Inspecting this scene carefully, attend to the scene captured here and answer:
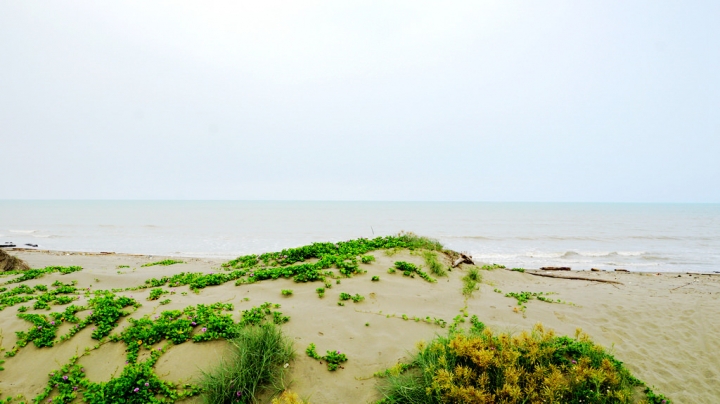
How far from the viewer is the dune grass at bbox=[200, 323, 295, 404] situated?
3.71 metres

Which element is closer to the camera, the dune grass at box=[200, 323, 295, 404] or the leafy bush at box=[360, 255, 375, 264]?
the dune grass at box=[200, 323, 295, 404]

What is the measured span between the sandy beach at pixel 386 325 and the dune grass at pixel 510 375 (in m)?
0.49

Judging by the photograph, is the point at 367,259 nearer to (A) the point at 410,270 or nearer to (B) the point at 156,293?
(A) the point at 410,270

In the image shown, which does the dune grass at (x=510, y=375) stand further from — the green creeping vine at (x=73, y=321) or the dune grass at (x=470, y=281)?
the green creeping vine at (x=73, y=321)

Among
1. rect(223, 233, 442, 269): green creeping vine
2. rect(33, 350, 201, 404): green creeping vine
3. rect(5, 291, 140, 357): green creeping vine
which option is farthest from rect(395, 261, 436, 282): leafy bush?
rect(5, 291, 140, 357): green creeping vine

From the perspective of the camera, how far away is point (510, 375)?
140 inches

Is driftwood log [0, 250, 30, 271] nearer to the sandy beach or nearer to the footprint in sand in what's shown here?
the sandy beach

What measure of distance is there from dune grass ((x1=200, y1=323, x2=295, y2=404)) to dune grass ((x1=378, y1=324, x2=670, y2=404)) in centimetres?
132

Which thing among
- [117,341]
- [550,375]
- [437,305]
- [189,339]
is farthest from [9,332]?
[550,375]

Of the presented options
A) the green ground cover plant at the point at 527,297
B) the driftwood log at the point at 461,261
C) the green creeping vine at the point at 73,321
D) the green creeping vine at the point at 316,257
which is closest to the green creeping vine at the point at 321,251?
the green creeping vine at the point at 316,257

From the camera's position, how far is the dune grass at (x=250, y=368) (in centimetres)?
371

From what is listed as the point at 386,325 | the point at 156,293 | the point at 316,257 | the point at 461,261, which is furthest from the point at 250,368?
the point at 461,261

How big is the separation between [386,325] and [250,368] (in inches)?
92.4

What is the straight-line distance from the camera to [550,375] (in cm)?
362
